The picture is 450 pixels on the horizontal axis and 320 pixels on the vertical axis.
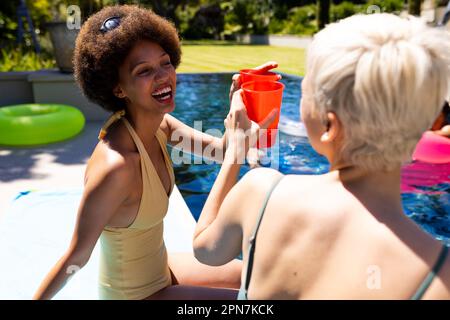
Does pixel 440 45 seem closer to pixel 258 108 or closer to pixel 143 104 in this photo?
pixel 258 108

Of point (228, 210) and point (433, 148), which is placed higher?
point (228, 210)

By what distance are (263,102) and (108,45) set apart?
2.79 ft

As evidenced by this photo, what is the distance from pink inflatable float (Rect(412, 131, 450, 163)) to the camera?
5.99 meters

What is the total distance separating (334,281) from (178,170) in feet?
19.4

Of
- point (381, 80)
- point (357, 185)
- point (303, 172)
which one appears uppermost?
point (381, 80)

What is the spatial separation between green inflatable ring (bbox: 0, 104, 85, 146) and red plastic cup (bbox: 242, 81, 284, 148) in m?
5.52

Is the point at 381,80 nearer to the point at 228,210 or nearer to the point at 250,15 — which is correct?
the point at 228,210

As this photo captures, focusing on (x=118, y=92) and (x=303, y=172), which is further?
(x=303, y=172)

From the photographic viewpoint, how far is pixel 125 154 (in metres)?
2.17

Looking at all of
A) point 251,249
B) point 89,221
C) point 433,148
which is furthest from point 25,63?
point 251,249

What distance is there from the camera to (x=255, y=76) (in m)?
2.10
